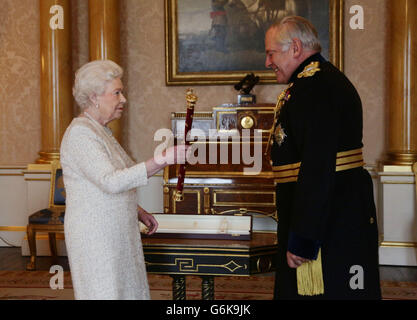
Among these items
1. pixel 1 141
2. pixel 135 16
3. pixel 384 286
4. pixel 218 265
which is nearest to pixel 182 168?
pixel 218 265

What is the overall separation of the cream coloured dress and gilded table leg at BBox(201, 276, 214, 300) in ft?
1.57

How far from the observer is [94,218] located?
2.31 metres

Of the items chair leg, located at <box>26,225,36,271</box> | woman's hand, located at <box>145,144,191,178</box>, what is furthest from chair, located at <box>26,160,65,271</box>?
woman's hand, located at <box>145,144,191,178</box>

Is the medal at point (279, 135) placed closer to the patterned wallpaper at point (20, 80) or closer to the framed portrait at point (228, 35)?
the framed portrait at point (228, 35)

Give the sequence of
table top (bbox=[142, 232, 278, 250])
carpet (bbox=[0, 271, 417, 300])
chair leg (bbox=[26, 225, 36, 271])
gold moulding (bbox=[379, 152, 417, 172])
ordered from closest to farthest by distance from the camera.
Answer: table top (bbox=[142, 232, 278, 250])
carpet (bbox=[0, 271, 417, 300])
chair leg (bbox=[26, 225, 36, 271])
gold moulding (bbox=[379, 152, 417, 172])

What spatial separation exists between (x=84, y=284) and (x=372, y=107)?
463cm

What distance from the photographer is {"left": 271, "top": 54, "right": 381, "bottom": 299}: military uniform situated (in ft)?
7.18

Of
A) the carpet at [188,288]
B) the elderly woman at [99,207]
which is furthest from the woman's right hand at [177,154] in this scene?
the carpet at [188,288]

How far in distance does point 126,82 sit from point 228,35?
143 centimetres

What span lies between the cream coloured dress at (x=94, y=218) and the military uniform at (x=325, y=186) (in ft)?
2.30

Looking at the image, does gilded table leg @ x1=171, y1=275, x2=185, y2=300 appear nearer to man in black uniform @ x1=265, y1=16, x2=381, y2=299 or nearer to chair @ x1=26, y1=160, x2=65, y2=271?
man in black uniform @ x1=265, y1=16, x2=381, y2=299

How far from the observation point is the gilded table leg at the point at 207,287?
269 centimetres

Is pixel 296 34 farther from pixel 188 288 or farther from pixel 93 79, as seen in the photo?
pixel 188 288

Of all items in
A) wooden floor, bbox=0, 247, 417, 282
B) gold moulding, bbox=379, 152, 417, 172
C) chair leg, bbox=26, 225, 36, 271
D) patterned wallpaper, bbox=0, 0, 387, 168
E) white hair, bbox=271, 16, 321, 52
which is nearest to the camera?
white hair, bbox=271, 16, 321, 52
